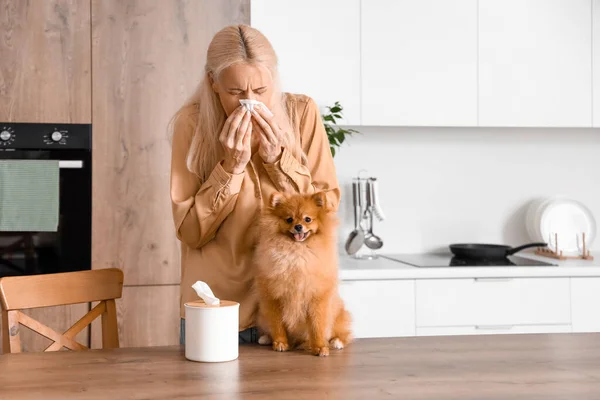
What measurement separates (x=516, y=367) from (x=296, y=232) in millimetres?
511

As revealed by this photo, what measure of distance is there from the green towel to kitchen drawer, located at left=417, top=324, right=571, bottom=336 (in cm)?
162

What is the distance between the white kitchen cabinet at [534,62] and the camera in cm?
331

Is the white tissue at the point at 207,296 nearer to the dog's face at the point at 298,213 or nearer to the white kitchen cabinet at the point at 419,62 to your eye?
the dog's face at the point at 298,213

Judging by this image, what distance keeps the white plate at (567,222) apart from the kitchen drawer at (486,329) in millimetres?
638

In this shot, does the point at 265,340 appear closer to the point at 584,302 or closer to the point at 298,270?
the point at 298,270

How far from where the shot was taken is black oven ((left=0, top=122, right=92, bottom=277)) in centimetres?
279

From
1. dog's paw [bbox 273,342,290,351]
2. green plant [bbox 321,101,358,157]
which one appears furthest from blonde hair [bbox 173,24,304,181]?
green plant [bbox 321,101,358,157]

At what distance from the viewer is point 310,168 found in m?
1.72

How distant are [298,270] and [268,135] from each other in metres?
0.35

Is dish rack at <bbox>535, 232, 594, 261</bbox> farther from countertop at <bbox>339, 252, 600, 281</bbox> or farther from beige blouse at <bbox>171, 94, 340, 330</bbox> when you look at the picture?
beige blouse at <bbox>171, 94, 340, 330</bbox>

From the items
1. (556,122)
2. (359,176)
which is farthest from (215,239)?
(556,122)

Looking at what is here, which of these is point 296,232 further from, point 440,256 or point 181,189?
point 440,256

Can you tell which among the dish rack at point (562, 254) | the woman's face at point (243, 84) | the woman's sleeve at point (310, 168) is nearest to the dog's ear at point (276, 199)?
the woman's sleeve at point (310, 168)

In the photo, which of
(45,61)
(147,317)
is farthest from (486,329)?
(45,61)
